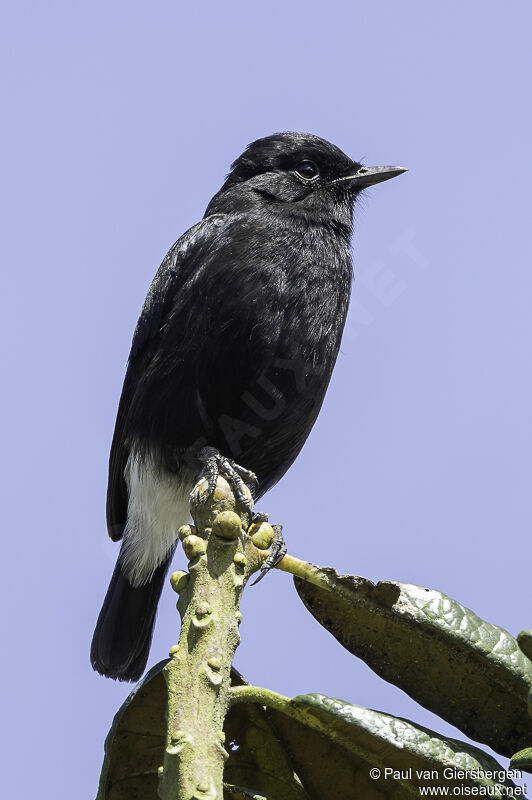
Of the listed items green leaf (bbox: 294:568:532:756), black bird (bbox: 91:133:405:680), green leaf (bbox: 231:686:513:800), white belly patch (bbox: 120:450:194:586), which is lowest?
green leaf (bbox: 231:686:513:800)

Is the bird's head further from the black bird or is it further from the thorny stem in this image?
the thorny stem

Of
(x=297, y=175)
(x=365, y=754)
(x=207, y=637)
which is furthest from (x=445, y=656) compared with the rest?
(x=297, y=175)

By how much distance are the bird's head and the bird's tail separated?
2.01m

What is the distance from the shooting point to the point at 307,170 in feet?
18.0

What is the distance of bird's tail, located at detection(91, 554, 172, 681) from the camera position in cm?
504

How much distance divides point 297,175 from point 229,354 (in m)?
1.40

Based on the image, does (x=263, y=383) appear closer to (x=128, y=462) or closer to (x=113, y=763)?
(x=128, y=462)

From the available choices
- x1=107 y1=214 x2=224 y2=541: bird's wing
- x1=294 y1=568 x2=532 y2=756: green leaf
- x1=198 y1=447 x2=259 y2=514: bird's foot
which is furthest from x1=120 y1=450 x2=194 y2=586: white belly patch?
x1=294 y1=568 x2=532 y2=756: green leaf

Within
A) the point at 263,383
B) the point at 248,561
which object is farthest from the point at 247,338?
the point at 248,561

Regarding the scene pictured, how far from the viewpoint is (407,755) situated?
1830 mm

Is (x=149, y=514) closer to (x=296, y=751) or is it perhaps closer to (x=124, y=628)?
(x=124, y=628)

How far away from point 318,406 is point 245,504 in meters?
2.38

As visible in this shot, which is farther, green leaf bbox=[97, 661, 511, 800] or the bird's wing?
the bird's wing

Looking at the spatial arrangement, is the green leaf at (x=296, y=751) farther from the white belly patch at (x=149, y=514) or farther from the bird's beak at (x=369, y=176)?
the bird's beak at (x=369, y=176)
